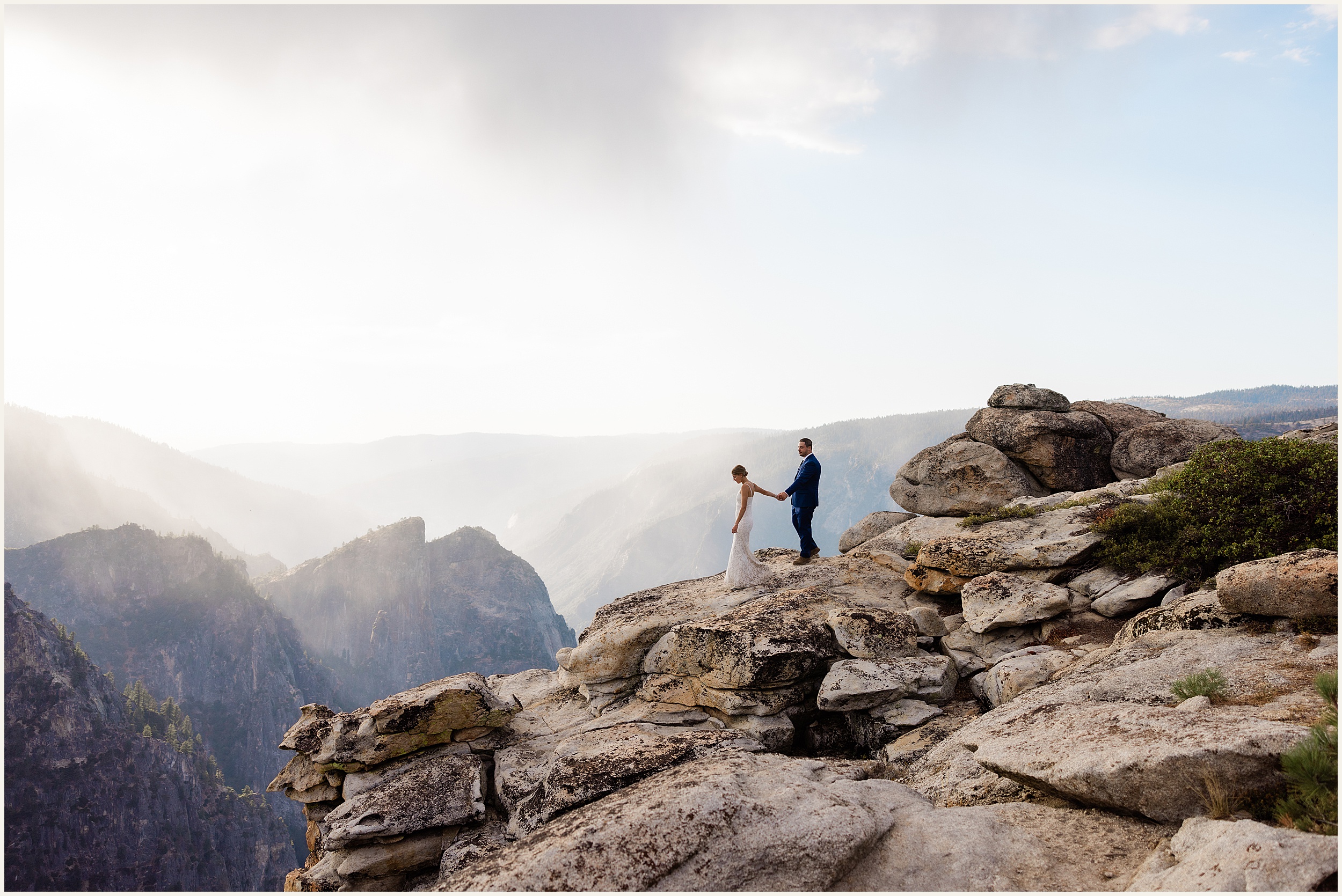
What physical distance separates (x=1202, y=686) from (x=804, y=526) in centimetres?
1304

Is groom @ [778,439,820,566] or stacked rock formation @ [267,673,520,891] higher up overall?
groom @ [778,439,820,566]

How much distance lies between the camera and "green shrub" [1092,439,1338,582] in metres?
14.3

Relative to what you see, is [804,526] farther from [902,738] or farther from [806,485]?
[902,738]

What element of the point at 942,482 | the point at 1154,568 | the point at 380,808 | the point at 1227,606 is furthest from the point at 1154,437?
the point at 380,808

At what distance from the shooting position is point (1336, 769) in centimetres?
693

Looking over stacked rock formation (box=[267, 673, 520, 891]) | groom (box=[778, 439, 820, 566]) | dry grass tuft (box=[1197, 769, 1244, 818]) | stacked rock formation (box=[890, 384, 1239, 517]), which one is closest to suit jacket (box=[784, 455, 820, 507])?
groom (box=[778, 439, 820, 566])

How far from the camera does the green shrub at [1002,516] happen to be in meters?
20.6

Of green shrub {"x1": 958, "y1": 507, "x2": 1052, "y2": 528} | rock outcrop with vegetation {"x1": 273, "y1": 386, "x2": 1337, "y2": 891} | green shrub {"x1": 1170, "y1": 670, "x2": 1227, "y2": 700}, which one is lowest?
rock outcrop with vegetation {"x1": 273, "y1": 386, "x2": 1337, "y2": 891}

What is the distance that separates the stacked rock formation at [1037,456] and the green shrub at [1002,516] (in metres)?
3.61

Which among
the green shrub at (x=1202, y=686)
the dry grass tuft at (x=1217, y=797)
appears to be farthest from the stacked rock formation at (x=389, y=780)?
the green shrub at (x=1202, y=686)

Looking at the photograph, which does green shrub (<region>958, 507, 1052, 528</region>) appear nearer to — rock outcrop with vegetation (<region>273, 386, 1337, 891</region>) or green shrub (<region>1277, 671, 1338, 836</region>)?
rock outcrop with vegetation (<region>273, 386, 1337, 891</region>)

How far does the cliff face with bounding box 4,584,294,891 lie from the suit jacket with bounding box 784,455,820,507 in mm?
140413

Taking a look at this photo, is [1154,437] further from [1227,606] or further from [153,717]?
[153,717]

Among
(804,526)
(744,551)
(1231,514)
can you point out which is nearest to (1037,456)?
(804,526)
